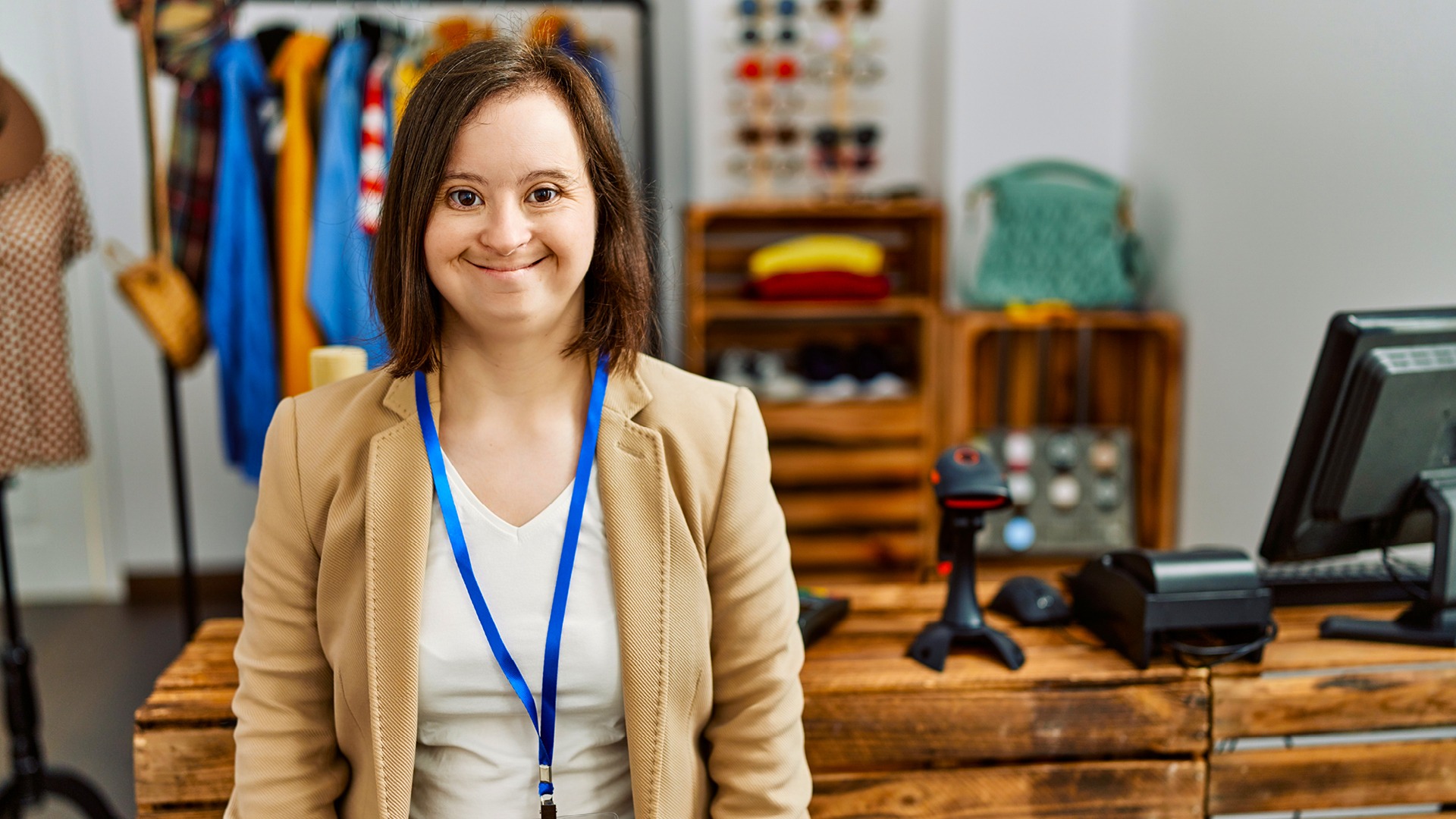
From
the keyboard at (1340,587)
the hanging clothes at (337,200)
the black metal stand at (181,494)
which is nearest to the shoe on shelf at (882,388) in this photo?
the hanging clothes at (337,200)

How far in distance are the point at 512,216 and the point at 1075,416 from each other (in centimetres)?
Result: 254

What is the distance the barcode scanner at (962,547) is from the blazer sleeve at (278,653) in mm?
763

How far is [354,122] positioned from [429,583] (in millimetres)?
1756

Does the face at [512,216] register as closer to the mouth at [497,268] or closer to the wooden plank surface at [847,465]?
the mouth at [497,268]

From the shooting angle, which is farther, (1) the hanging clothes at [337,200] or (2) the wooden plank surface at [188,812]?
(1) the hanging clothes at [337,200]

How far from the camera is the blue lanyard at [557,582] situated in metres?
1.07

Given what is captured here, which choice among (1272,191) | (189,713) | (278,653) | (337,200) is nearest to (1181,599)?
(278,653)

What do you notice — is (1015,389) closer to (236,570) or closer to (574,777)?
(574,777)

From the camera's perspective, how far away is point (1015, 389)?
3229mm

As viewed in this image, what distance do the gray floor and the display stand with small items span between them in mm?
2319

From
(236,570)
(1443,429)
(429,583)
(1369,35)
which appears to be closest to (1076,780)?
(1443,429)

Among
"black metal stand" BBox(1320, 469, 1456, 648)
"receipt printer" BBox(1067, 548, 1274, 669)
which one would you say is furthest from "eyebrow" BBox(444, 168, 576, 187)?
"black metal stand" BBox(1320, 469, 1456, 648)

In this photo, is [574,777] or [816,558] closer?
[574,777]

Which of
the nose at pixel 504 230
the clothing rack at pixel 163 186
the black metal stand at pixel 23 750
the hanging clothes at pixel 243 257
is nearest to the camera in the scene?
the nose at pixel 504 230
